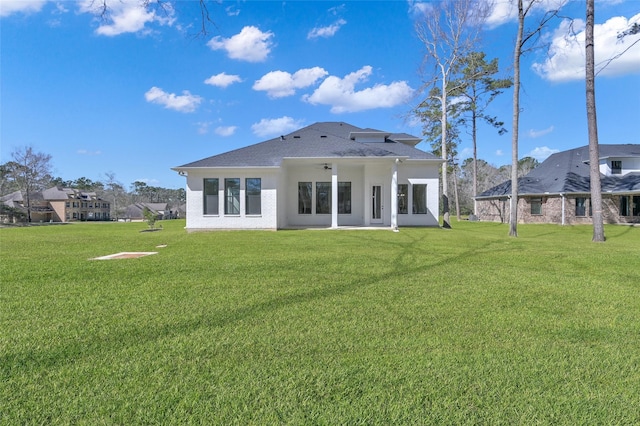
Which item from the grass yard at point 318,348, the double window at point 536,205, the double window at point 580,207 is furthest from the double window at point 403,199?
the double window at point 580,207

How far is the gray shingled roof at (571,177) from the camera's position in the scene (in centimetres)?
2103

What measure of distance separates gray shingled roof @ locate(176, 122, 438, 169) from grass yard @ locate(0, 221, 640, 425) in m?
8.92

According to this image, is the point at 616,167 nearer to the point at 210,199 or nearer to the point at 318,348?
the point at 210,199

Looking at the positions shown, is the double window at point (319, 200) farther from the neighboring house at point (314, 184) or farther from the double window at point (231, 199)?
the double window at point (231, 199)

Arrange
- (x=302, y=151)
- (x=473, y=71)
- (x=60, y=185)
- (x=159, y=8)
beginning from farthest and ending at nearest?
1. (x=60, y=185)
2. (x=473, y=71)
3. (x=302, y=151)
4. (x=159, y=8)

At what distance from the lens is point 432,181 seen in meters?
15.7

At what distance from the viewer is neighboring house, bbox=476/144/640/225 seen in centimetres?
2080

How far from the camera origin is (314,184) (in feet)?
52.4

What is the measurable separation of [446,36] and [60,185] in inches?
3625

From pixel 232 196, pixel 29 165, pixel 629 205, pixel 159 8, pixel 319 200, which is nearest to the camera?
pixel 159 8

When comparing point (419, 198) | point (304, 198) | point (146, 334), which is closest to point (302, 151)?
point (304, 198)

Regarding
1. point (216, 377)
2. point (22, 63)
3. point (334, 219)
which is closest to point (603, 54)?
point (334, 219)

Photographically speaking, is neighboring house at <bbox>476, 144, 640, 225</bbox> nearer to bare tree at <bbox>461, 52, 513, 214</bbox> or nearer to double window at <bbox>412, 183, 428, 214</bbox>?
bare tree at <bbox>461, 52, 513, 214</bbox>

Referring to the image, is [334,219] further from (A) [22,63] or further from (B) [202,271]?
(A) [22,63]
